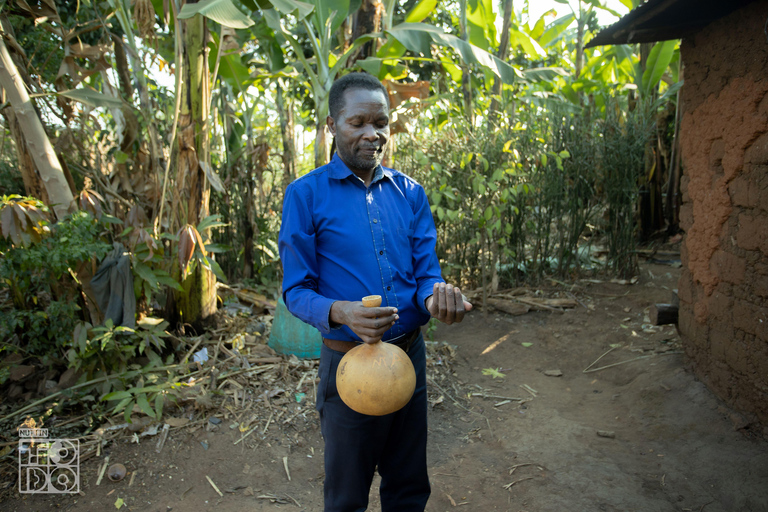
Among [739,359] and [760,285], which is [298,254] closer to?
[760,285]

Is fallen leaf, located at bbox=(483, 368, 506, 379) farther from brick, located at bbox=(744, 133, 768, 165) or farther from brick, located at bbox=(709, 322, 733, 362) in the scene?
brick, located at bbox=(744, 133, 768, 165)

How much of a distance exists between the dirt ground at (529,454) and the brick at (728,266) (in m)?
0.91

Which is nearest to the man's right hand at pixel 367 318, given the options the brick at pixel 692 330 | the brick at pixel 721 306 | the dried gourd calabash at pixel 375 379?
the dried gourd calabash at pixel 375 379

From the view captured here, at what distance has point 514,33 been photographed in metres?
6.78

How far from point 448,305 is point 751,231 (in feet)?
8.66

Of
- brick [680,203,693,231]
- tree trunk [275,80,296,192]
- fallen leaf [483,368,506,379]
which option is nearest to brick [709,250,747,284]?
brick [680,203,693,231]

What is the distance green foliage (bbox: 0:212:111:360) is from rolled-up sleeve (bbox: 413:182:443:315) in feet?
8.03

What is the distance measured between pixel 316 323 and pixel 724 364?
3.23 m

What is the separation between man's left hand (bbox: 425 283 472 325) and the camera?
169cm

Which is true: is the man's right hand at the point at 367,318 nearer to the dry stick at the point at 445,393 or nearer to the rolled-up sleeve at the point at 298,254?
the rolled-up sleeve at the point at 298,254

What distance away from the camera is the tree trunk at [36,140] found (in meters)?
3.47

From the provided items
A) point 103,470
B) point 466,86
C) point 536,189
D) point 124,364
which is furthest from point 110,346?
point 466,86

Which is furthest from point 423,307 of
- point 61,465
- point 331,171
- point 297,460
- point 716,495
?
point 61,465

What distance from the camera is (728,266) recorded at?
11.3ft
